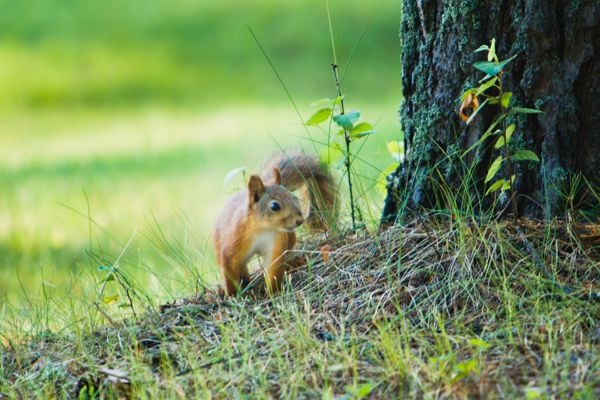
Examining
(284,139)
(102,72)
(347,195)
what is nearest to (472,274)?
(347,195)

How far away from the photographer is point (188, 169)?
8.13 metres

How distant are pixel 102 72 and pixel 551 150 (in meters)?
8.71

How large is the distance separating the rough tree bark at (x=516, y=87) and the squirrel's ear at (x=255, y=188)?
489 millimetres

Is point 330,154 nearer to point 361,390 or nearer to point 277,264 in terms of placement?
point 277,264

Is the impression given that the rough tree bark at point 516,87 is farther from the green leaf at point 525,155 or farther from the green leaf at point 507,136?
the green leaf at point 525,155

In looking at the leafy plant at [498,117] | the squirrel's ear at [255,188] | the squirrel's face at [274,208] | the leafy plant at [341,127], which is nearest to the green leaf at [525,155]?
the leafy plant at [498,117]

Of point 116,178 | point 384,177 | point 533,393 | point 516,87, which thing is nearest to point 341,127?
point 384,177

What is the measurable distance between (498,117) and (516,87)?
0.18 m

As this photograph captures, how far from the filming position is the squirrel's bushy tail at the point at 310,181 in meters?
3.79

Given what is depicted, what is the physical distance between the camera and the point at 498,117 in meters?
3.06

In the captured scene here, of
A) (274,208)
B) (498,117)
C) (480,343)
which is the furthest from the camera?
(274,208)

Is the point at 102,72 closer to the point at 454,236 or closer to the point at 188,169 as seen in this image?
the point at 188,169

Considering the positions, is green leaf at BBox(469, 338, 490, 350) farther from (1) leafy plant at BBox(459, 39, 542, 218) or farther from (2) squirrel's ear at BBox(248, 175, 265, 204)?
(2) squirrel's ear at BBox(248, 175, 265, 204)

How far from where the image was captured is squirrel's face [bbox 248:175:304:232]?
3.50 metres
